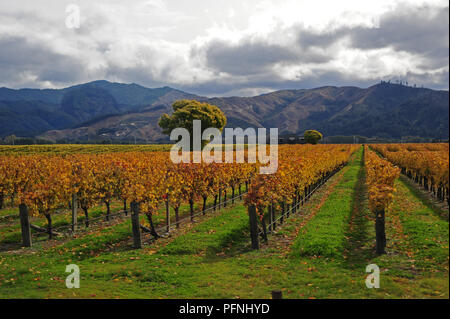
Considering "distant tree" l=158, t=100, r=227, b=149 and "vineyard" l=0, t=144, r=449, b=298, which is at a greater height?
"distant tree" l=158, t=100, r=227, b=149

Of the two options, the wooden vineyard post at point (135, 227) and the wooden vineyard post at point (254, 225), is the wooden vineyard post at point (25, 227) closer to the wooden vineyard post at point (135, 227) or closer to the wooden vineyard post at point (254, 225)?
the wooden vineyard post at point (135, 227)

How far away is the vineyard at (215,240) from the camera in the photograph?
32.6 ft

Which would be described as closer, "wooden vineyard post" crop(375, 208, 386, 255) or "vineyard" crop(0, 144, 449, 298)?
"vineyard" crop(0, 144, 449, 298)

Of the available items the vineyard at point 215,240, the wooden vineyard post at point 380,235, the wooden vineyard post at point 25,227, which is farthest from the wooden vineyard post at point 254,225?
the wooden vineyard post at point 25,227

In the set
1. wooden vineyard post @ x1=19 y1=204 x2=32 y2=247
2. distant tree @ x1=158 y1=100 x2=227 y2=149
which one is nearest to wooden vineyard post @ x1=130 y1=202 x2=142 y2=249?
wooden vineyard post @ x1=19 y1=204 x2=32 y2=247

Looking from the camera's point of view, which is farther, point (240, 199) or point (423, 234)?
point (240, 199)

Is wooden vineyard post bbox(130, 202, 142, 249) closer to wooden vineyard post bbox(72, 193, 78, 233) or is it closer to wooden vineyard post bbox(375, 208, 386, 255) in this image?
wooden vineyard post bbox(72, 193, 78, 233)

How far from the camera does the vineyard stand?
9922mm

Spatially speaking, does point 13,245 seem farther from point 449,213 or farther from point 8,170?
point 449,213

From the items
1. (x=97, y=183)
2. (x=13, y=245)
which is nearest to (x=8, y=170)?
(x=97, y=183)

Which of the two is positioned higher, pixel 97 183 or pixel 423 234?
pixel 97 183

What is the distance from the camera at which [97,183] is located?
1994 centimetres
